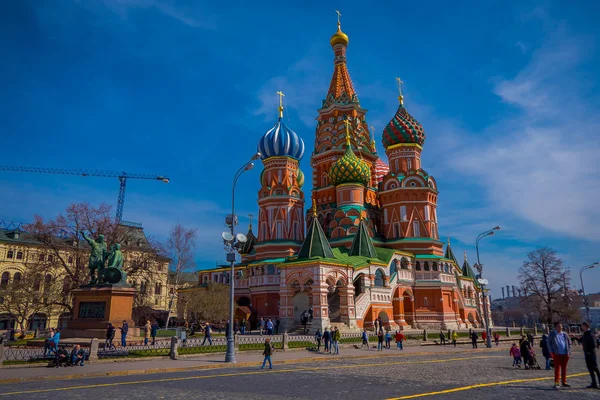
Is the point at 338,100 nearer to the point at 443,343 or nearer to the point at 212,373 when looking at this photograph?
the point at 443,343

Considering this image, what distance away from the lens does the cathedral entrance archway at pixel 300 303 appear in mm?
38250

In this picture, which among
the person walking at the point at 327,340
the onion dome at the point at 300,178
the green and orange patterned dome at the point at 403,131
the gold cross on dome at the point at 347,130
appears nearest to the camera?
the person walking at the point at 327,340

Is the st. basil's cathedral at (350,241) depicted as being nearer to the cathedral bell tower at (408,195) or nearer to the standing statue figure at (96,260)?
the cathedral bell tower at (408,195)

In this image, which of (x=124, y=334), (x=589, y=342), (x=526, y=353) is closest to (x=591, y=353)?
(x=589, y=342)

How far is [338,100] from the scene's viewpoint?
57562 millimetres

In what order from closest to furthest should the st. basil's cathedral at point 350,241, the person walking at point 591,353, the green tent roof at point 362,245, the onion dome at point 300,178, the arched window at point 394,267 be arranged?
the person walking at point 591,353, the st. basil's cathedral at point 350,241, the green tent roof at point 362,245, the arched window at point 394,267, the onion dome at point 300,178

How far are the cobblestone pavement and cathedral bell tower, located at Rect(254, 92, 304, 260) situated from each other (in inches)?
1281

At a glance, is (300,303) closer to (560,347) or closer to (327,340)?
(327,340)

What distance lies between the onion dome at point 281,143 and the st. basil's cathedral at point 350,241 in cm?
13

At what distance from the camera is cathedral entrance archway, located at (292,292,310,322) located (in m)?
38.2

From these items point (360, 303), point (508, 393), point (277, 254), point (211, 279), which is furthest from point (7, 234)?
point (508, 393)

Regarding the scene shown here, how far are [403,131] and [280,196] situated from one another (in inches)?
→ 645

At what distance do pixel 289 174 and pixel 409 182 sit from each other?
14011mm

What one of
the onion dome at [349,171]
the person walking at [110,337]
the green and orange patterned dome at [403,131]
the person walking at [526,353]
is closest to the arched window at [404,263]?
the onion dome at [349,171]
